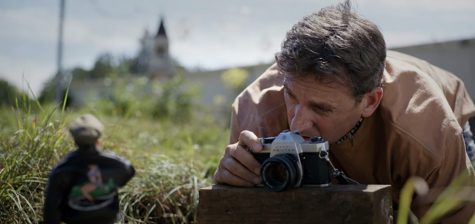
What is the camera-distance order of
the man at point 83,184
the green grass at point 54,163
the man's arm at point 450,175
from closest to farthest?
the man at point 83,184 → the man's arm at point 450,175 → the green grass at point 54,163

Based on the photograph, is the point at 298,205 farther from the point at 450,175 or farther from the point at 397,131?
the point at 450,175

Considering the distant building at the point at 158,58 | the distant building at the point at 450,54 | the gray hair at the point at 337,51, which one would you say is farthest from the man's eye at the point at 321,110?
the distant building at the point at 158,58

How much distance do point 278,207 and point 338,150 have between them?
81 cm

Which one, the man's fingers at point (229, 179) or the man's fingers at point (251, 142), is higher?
the man's fingers at point (251, 142)

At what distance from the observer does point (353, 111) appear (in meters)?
2.17

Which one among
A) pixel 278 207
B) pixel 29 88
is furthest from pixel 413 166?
pixel 29 88

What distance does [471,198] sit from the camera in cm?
217

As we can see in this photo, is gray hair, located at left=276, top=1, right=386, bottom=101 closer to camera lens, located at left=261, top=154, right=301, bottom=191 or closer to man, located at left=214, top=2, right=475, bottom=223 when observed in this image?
man, located at left=214, top=2, right=475, bottom=223

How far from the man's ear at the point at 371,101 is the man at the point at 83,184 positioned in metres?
1.20

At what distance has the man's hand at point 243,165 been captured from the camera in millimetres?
1849

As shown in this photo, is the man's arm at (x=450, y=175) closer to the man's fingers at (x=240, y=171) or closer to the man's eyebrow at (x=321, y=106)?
the man's eyebrow at (x=321, y=106)

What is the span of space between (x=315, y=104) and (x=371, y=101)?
330 mm

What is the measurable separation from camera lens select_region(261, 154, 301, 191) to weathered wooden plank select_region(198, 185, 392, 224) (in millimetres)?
25

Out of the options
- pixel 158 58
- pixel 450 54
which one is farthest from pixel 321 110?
pixel 158 58
